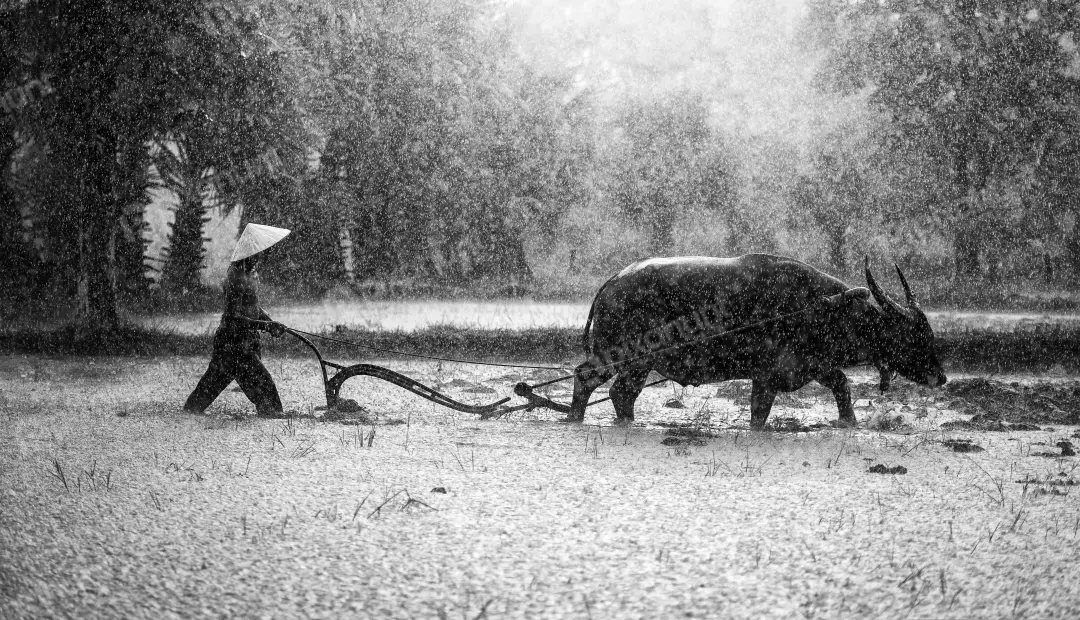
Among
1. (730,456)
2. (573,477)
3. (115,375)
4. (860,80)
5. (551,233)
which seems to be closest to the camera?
(573,477)

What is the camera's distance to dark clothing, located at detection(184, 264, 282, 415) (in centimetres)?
1020

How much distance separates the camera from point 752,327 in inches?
367

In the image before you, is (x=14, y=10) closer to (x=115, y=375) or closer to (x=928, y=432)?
(x=115, y=375)

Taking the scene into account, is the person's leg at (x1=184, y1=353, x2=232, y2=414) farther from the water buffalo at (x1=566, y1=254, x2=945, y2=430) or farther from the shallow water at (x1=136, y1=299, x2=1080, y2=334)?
the shallow water at (x1=136, y1=299, x2=1080, y2=334)

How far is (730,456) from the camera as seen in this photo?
838 cm

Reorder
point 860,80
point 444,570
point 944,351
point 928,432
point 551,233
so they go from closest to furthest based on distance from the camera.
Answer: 1. point 444,570
2. point 928,432
3. point 944,351
4. point 860,80
5. point 551,233

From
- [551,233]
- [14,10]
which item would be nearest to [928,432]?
[14,10]

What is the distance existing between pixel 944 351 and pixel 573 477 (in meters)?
9.91

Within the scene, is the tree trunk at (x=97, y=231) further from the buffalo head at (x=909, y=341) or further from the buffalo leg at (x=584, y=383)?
the buffalo head at (x=909, y=341)

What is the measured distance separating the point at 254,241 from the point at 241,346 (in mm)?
1146

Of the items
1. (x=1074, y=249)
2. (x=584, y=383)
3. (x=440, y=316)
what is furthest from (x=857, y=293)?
(x=1074, y=249)

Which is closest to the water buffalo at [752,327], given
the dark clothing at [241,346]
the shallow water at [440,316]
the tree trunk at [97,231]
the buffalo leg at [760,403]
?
the buffalo leg at [760,403]

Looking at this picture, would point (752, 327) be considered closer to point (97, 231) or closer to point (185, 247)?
point (97, 231)

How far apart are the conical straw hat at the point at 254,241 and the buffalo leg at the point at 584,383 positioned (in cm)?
330
